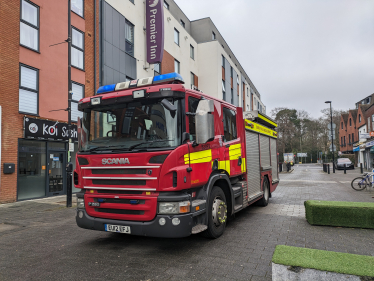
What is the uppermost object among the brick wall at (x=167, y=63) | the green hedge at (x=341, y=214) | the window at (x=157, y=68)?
the brick wall at (x=167, y=63)

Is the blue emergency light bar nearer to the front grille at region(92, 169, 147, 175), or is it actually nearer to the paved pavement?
the front grille at region(92, 169, 147, 175)

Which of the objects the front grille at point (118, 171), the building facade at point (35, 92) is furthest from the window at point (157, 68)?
the front grille at point (118, 171)

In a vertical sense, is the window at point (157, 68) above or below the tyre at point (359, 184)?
above

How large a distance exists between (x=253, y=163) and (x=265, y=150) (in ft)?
5.16

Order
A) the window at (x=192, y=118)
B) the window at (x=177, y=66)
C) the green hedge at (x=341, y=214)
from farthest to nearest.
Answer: the window at (x=177, y=66), the green hedge at (x=341, y=214), the window at (x=192, y=118)

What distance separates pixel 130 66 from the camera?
17.7 m

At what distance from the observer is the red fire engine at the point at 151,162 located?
14.0 feet

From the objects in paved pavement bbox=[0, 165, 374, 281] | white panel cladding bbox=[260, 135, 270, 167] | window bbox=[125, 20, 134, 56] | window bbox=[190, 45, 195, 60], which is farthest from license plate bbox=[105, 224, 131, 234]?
window bbox=[190, 45, 195, 60]

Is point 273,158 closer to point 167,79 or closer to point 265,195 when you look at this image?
point 265,195

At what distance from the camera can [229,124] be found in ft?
20.8

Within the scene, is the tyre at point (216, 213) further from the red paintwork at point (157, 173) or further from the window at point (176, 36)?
the window at point (176, 36)

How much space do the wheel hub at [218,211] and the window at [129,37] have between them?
1467cm

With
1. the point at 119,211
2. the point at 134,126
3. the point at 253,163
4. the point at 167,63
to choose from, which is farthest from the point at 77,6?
the point at 119,211

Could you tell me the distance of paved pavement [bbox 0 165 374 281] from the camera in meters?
3.89
